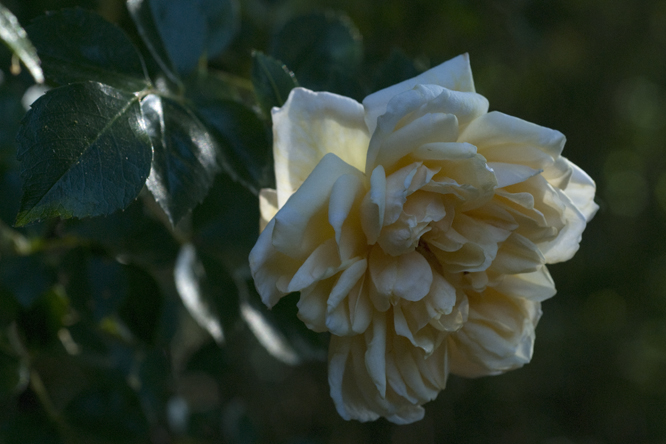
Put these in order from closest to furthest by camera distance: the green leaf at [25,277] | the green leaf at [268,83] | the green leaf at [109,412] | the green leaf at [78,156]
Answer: the green leaf at [78,156] → the green leaf at [268,83] → the green leaf at [25,277] → the green leaf at [109,412]

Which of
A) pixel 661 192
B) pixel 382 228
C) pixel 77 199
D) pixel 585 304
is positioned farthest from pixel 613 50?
pixel 77 199

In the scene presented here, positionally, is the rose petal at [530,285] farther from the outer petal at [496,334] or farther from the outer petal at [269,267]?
the outer petal at [269,267]

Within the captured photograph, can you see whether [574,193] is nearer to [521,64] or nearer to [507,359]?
[507,359]

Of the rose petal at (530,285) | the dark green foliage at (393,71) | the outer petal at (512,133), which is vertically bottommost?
the rose petal at (530,285)

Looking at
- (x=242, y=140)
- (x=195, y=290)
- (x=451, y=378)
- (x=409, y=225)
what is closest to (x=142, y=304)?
(x=195, y=290)

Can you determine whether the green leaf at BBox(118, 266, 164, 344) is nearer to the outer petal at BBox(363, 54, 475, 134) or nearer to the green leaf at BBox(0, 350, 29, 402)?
the green leaf at BBox(0, 350, 29, 402)

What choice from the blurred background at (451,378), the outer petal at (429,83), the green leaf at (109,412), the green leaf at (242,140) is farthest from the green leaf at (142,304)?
the outer petal at (429,83)

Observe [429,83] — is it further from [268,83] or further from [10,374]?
[10,374]

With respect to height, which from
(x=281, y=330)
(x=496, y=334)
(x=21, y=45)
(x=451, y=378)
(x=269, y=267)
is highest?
(x=21, y=45)
